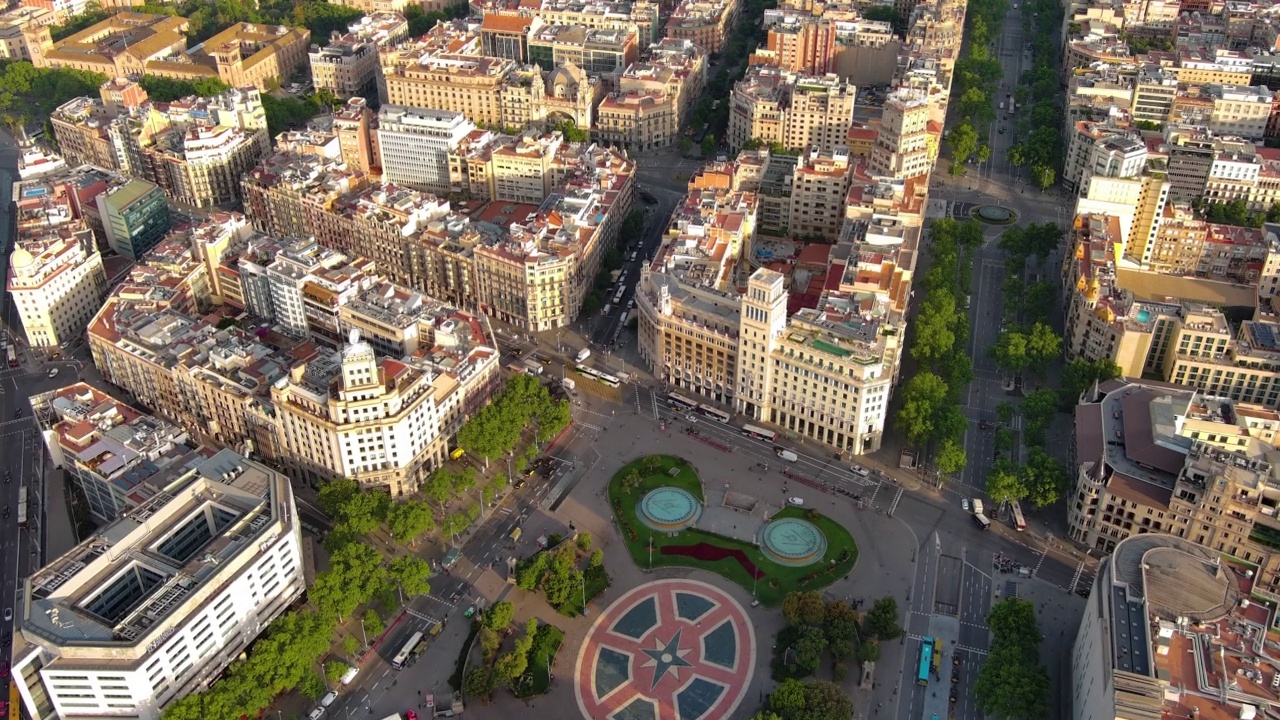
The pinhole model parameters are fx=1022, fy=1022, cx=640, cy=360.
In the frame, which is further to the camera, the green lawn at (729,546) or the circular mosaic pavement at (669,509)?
the circular mosaic pavement at (669,509)

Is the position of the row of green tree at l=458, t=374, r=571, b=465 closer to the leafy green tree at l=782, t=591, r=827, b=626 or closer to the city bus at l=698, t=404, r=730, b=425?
the city bus at l=698, t=404, r=730, b=425

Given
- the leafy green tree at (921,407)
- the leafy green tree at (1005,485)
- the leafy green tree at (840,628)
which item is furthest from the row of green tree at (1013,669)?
the leafy green tree at (921,407)

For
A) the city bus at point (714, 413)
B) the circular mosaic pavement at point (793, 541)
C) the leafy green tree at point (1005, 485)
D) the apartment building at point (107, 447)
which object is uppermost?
the apartment building at point (107, 447)

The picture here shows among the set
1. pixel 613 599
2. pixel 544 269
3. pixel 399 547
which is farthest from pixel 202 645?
pixel 544 269

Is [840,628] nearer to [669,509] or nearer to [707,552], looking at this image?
[707,552]

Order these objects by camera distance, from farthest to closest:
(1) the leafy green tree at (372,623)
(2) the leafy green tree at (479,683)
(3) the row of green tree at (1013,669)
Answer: (1) the leafy green tree at (372,623), (2) the leafy green tree at (479,683), (3) the row of green tree at (1013,669)

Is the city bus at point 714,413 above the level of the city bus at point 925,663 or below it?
above

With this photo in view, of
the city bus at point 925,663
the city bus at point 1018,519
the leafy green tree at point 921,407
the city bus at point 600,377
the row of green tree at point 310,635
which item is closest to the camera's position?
the row of green tree at point 310,635

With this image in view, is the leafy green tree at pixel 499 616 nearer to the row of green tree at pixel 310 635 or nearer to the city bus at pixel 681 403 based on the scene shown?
the row of green tree at pixel 310 635
